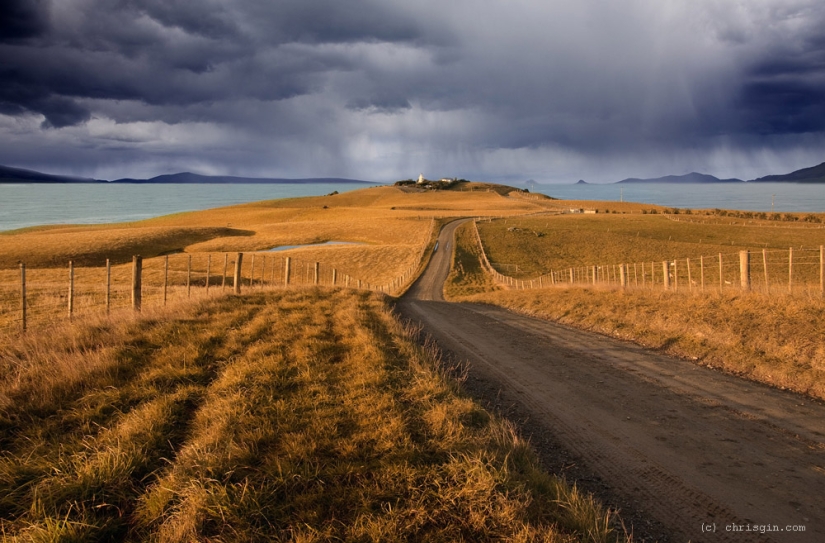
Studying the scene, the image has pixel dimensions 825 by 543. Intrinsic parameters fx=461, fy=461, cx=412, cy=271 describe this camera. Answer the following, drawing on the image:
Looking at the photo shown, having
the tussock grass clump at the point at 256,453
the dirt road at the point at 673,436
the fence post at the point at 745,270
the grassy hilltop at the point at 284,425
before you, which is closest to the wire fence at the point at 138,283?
the grassy hilltop at the point at 284,425

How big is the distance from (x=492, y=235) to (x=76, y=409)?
2999 inches

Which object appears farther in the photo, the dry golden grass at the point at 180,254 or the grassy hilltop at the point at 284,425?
the dry golden grass at the point at 180,254

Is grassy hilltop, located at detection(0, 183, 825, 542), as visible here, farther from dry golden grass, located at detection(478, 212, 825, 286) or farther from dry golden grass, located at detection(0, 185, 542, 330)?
dry golden grass, located at detection(478, 212, 825, 286)

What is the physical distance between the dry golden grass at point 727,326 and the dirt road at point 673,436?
620mm

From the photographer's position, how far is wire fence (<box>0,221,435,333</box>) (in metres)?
15.4

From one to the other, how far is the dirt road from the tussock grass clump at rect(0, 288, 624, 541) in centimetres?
107

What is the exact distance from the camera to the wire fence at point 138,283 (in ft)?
50.4

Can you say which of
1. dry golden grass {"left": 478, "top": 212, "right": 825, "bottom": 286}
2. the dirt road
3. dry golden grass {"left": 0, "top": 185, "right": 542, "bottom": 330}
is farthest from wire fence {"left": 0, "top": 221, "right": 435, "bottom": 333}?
dry golden grass {"left": 478, "top": 212, "right": 825, "bottom": 286}

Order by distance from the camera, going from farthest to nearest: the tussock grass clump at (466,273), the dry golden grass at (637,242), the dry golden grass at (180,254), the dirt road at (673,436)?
the dry golden grass at (637,242) < the tussock grass clump at (466,273) < the dry golden grass at (180,254) < the dirt road at (673,436)

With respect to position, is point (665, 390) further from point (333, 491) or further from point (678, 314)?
point (333, 491)

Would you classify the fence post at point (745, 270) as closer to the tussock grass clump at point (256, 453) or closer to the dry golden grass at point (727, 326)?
the dry golden grass at point (727, 326)

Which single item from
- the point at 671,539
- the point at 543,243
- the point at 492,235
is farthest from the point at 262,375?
the point at 492,235

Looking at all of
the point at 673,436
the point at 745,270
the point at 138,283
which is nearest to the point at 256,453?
the point at 673,436

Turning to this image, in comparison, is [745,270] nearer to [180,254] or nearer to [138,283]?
[138,283]
